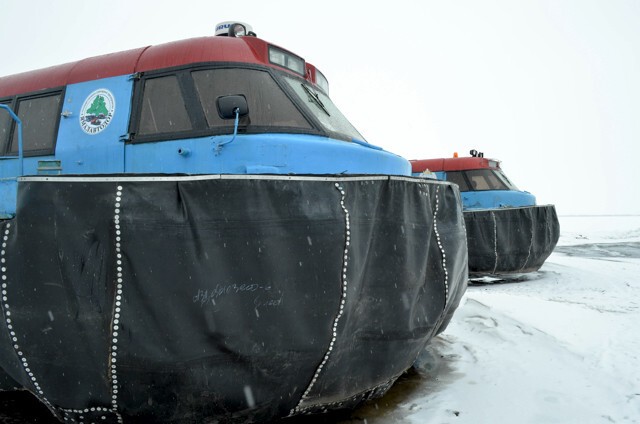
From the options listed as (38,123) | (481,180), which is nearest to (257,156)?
(38,123)

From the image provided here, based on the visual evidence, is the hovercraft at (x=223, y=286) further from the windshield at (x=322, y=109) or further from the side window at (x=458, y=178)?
the side window at (x=458, y=178)

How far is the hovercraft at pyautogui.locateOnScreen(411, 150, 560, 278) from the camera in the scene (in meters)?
8.62

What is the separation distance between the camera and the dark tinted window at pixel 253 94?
11.9 feet

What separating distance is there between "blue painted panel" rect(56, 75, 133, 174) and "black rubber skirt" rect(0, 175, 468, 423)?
4.80ft

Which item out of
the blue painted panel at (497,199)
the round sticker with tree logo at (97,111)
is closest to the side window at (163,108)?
the round sticker with tree logo at (97,111)

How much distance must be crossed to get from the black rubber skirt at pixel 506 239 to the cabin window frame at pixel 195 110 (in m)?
5.47

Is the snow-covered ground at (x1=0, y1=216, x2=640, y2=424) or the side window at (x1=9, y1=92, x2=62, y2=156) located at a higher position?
the side window at (x1=9, y1=92, x2=62, y2=156)

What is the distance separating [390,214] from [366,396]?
3.60ft

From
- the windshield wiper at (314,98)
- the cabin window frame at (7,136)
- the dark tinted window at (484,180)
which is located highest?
the windshield wiper at (314,98)

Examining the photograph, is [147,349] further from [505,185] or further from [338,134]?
[505,185]

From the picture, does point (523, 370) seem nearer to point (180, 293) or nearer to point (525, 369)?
point (525, 369)

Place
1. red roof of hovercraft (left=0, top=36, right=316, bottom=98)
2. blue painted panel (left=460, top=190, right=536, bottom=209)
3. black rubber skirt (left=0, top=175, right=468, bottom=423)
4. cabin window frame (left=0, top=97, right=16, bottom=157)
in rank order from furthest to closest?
blue painted panel (left=460, top=190, right=536, bottom=209), cabin window frame (left=0, top=97, right=16, bottom=157), red roof of hovercraft (left=0, top=36, right=316, bottom=98), black rubber skirt (left=0, top=175, right=468, bottom=423)

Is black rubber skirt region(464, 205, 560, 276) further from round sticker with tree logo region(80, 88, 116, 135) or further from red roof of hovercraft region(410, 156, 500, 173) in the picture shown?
round sticker with tree logo region(80, 88, 116, 135)

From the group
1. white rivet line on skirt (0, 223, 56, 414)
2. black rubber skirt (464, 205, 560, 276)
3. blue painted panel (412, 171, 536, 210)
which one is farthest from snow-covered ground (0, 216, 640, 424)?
blue painted panel (412, 171, 536, 210)
